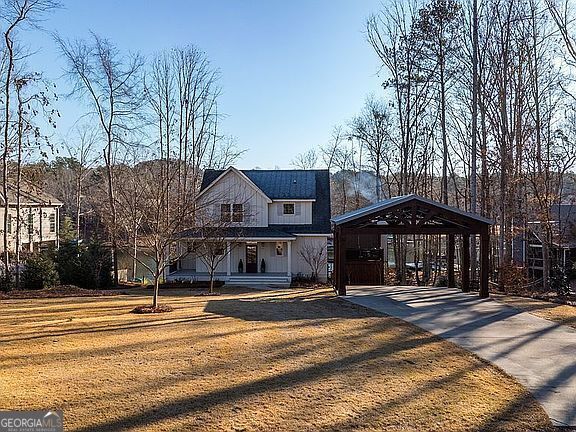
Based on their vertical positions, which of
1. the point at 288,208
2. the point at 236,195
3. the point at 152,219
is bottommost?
the point at 152,219

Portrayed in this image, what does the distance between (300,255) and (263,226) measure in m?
2.63

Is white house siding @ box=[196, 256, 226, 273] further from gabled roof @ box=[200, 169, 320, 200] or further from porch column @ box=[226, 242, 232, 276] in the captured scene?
gabled roof @ box=[200, 169, 320, 200]

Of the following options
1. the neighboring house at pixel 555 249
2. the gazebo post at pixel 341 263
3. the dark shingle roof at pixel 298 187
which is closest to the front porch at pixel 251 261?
the dark shingle roof at pixel 298 187

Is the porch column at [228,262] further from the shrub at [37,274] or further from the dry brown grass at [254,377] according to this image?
the dry brown grass at [254,377]

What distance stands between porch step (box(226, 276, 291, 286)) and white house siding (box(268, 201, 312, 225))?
3.70 m

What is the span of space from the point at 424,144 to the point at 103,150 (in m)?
17.6

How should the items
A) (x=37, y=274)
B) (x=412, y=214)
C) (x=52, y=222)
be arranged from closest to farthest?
(x=412, y=214)
(x=37, y=274)
(x=52, y=222)

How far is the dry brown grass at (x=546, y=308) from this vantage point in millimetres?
11908

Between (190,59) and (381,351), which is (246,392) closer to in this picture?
(381,351)

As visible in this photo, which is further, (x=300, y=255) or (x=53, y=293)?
(x=300, y=255)

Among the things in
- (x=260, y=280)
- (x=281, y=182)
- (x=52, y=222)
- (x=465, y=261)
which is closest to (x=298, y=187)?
(x=281, y=182)

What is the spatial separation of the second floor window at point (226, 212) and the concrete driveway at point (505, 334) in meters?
9.91

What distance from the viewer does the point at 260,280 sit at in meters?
24.6

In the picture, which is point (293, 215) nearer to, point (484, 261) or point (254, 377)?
point (484, 261)
